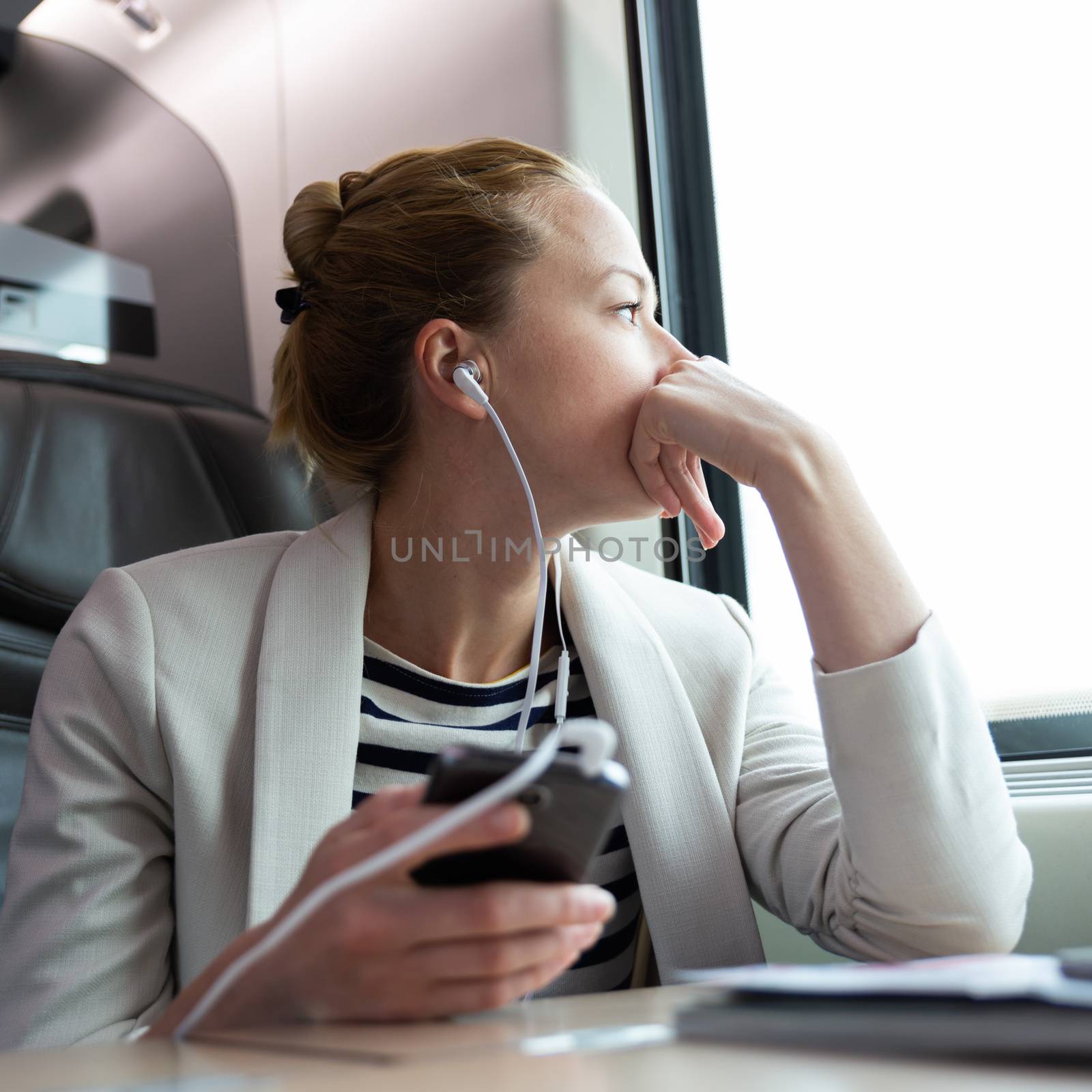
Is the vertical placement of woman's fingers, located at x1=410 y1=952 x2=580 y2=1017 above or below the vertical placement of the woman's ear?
below

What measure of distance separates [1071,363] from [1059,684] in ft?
1.30

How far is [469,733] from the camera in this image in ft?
3.63

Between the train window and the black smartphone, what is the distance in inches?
34.1

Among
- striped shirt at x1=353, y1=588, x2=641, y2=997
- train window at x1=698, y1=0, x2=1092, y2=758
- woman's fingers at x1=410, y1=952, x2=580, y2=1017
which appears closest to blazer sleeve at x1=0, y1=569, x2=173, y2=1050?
striped shirt at x1=353, y1=588, x2=641, y2=997

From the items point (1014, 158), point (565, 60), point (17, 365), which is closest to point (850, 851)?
point (1014, 158)

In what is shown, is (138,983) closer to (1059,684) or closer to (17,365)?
(17,365)

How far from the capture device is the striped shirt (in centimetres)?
107

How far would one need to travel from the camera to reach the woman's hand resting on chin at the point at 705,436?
1.03m

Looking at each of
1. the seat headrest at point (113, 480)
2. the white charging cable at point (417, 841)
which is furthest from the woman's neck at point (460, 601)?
the white charging cable at point (417, 841)

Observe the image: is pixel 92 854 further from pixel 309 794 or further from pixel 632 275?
pixel 632 275

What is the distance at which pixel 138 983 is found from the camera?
2.95 feet

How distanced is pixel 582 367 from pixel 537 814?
2.33 ft

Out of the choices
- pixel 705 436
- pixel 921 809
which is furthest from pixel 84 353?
pixel 921 809

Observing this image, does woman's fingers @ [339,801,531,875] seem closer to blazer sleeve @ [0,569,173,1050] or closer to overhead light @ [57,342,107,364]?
blazer sleeve @ [0,569,173,1050]
